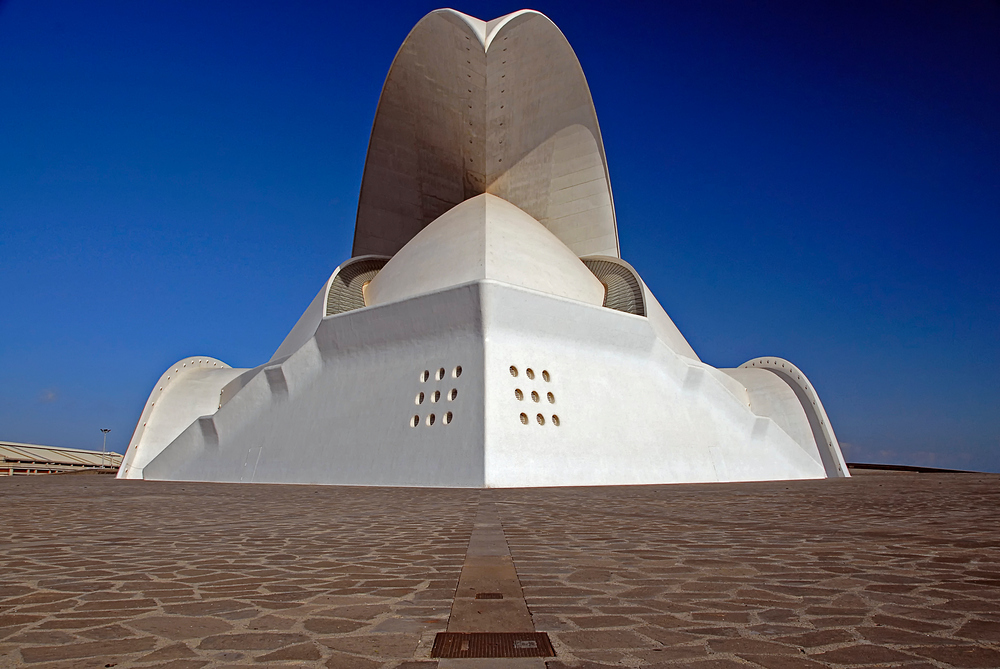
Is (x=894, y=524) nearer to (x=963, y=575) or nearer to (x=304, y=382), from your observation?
(x=963, y=575)

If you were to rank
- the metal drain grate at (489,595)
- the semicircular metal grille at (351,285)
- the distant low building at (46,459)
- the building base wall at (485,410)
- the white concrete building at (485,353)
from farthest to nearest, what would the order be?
the distant low building at (46,459)
the semicircular metal grille at (351,285)
the white concrete building at (485,353)
the building base wall at (485,410)
the metal drain grate at (489,595)

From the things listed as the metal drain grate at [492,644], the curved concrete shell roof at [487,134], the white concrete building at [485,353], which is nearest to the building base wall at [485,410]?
the white concrete building at [485,353]

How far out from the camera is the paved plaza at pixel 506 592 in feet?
5.84

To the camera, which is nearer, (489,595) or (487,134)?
(489,595)

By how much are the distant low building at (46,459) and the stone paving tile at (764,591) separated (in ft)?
104

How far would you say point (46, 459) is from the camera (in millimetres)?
36875

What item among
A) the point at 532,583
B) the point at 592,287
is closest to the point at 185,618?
the point at 532,583

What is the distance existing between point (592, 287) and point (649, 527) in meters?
14.1

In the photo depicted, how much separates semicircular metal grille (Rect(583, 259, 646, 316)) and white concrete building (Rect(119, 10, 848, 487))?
8 cm

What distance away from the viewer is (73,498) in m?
8.78

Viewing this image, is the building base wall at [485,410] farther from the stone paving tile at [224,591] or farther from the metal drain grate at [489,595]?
the metal drain grate at [489,595]

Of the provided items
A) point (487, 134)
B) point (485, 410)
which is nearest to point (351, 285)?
point (487, 134)

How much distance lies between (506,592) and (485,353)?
1030 centimetres

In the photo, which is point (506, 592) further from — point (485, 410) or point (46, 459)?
point (46, 459)
